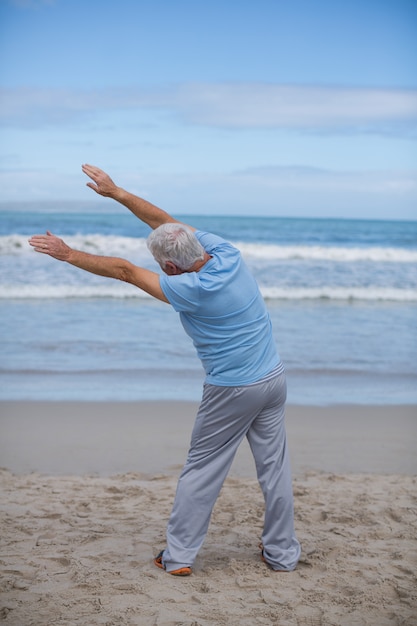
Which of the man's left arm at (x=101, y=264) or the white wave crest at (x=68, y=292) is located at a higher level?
the man's left arm at (x=101, y=264)

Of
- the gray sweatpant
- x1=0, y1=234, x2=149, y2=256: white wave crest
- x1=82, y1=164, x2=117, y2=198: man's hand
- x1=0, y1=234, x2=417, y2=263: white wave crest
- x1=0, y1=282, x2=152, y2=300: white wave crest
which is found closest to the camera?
the gray sweatpant

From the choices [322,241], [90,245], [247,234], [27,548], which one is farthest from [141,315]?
[247,234]

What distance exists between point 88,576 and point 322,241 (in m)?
24.9

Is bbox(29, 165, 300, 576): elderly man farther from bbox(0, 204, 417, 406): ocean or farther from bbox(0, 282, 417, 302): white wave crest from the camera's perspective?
bbox(0, 282, 417, 302): white wave crest

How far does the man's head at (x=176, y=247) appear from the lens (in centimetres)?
329

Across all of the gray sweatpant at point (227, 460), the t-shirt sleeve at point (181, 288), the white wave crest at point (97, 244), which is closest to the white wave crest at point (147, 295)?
the white wave crest at point (97, 244)

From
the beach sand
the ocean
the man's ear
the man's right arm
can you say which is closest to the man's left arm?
the man's ear

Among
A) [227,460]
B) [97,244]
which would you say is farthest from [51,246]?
[97,244]

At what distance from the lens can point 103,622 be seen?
3102 mm

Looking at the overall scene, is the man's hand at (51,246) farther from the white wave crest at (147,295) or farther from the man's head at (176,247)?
the white wave crest at (147,295)

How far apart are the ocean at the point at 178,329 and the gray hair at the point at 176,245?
3988 millimetres

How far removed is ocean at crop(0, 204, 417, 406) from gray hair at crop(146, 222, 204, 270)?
157 inches

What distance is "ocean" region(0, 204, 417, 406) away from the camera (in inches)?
308

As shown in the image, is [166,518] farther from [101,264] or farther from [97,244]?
[97,244]
